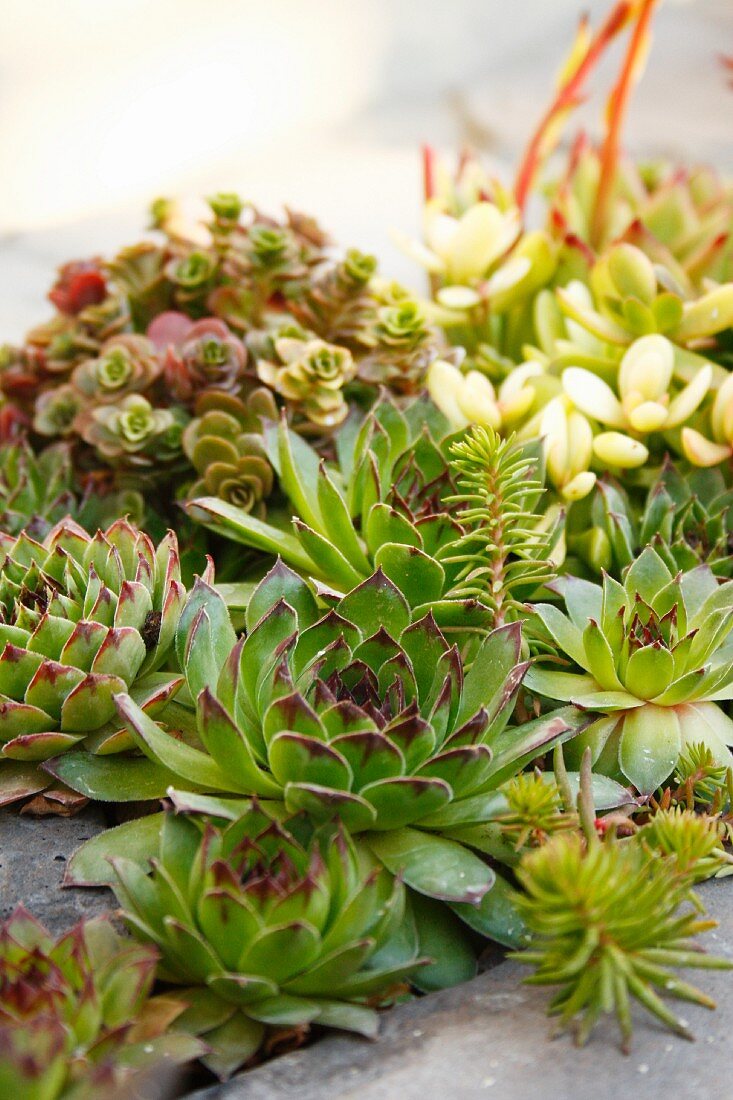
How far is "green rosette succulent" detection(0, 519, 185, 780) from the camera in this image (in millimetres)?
949

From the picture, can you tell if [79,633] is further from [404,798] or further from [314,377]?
[314,377]

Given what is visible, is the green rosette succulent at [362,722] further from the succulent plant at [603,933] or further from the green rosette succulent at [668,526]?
the green rosette succulent at [668,526]

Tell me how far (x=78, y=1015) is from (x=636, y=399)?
91 cm

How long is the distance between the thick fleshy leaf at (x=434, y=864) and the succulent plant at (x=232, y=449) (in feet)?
1.71

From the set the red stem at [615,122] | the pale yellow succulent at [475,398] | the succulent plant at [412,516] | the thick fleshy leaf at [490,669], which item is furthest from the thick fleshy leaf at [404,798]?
the red stem at [615,122]

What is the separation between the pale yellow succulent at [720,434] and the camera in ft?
4.11

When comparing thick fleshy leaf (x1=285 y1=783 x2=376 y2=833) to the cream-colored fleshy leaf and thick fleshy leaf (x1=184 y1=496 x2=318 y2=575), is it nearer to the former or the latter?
thick fleshy leaf (x1=184 y1=496 x2=318 y2=575)

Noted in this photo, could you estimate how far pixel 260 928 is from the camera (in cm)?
74

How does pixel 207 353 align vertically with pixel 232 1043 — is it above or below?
above

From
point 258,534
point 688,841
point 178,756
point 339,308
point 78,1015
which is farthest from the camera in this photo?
point 339,308

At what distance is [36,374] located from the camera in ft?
5.03

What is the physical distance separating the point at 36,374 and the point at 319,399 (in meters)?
0.48

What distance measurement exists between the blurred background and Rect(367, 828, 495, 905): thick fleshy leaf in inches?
92.0

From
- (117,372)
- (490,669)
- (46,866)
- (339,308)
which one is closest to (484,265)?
(339,308)
